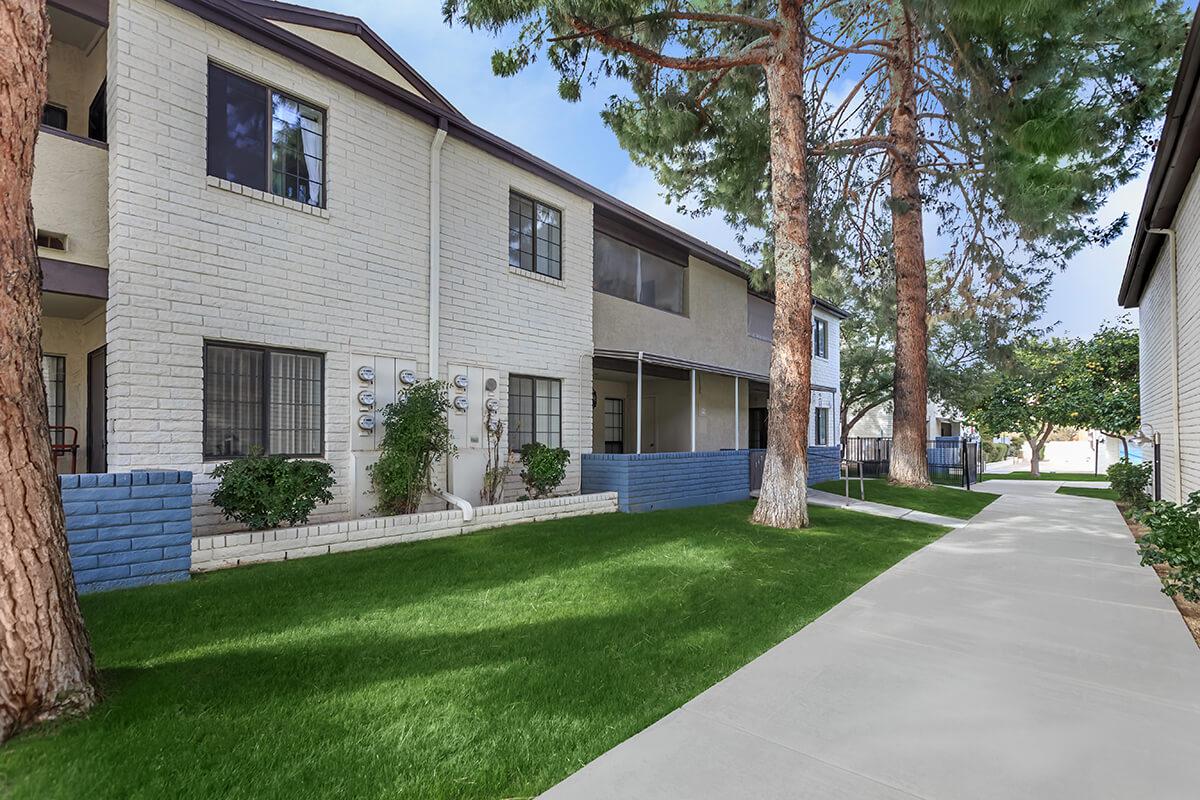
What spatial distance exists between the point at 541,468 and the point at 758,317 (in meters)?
11.4

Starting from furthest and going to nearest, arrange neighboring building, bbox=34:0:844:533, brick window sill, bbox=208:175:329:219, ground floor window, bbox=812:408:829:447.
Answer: ground floor window, bbox=812:408:829:447
brick window sill, bbox=208:175:329:219
neighboring building, bbox=34:0:844:533

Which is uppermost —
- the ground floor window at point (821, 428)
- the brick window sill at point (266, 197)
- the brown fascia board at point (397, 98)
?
the brown fascia board at point (397, 98)

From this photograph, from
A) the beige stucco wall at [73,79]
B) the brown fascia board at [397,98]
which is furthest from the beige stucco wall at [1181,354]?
the beige stucco wall at [73,79]

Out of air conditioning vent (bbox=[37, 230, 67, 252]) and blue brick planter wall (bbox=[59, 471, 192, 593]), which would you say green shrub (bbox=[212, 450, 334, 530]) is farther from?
air conditioning vent (bbox=[37, 230, 67, 252])

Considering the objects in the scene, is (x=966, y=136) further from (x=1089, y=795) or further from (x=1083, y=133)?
(x=1089, y=795)

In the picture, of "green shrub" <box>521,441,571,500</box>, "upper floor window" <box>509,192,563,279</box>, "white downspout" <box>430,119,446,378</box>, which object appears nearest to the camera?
"white downspout" <box>430,119,446,378</box>

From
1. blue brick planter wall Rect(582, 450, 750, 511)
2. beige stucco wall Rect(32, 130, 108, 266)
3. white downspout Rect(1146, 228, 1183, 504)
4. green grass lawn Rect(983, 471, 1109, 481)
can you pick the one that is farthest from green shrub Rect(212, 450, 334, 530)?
green grass lawn Rect(983, 471, 1109, 481)

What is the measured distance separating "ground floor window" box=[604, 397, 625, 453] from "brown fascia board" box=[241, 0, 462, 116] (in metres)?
8.03

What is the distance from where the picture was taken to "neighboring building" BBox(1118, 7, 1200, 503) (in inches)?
223

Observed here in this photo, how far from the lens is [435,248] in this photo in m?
9.25

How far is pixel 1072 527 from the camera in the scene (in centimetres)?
1017

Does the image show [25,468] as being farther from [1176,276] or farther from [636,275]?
[636,275]

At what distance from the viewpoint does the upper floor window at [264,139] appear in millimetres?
7121

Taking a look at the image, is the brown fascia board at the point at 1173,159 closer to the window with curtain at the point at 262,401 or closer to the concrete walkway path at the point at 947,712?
the concrete walkway path at the point at 947,712
